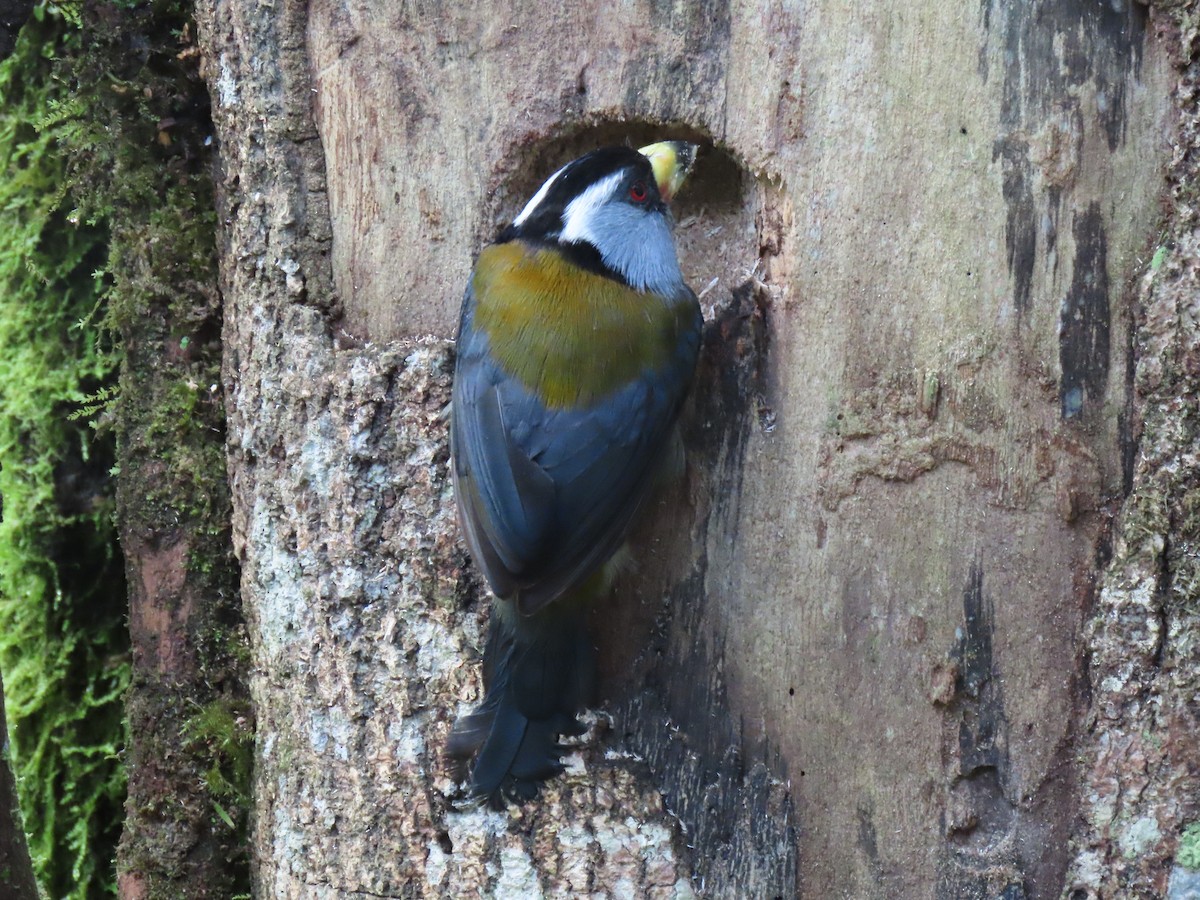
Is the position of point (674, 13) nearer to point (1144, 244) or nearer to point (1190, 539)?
point (1144, 244)

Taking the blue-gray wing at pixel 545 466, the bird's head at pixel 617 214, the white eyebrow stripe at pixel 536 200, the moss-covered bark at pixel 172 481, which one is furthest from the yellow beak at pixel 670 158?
the moss-covered bark at pixel 172 481

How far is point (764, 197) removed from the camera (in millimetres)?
2553

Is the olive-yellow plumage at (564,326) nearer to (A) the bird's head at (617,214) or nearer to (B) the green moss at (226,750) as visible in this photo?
(A) the bird's head at (617,214)

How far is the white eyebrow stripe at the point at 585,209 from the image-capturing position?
2691mm

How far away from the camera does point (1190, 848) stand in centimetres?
204

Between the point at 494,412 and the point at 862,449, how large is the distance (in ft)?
2.37

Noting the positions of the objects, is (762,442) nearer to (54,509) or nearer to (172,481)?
(172,481)

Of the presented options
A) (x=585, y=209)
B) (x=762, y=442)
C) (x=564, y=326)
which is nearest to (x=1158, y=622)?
(x=762, y=442)

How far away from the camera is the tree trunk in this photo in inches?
90.5

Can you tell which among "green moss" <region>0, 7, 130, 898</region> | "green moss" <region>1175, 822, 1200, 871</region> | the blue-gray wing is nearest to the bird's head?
the blue-gray wing

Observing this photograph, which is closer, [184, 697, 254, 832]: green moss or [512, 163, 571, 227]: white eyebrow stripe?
[512, 163, 571, 227]: white eyebrow stripe

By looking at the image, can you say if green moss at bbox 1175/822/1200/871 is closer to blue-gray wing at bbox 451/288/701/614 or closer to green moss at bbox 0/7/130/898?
blue-gray wing at bbox 451/288/701/614

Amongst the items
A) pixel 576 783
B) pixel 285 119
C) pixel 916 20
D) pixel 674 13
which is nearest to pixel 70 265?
pixel 285 119

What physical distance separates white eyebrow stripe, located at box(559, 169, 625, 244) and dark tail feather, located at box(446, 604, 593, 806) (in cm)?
85
